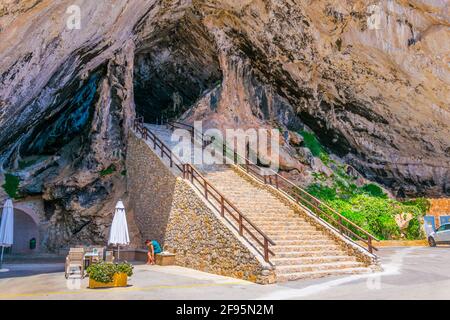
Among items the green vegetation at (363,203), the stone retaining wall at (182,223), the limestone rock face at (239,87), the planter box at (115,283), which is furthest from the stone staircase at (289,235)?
the limestone rock face at (239,87)

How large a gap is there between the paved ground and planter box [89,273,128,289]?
16 centimetres

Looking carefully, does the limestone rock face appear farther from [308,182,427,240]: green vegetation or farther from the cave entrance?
[308,182,427,240]: green vegetation

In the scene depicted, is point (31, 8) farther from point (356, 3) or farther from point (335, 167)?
point (335, 167)

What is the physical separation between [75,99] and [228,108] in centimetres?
758

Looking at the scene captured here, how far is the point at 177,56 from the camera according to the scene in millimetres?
21438

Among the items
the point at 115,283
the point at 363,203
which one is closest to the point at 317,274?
the point at 115,283

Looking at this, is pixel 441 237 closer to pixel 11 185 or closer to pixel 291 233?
pixel 291 233

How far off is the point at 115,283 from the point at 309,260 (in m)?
4.93

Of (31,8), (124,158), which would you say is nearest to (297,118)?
(124,158)

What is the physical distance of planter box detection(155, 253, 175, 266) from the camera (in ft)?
39.1

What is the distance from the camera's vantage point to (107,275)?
24.9 feet

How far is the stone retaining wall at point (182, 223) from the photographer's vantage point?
9.19 meters

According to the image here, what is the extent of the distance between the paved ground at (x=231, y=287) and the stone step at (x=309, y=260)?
929 millimetres

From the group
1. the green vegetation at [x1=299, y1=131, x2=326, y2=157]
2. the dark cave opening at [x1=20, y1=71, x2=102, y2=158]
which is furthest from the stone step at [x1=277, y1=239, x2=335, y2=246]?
the dark cave opening at [x1=20, y1=71, x2=102, y2=158]
